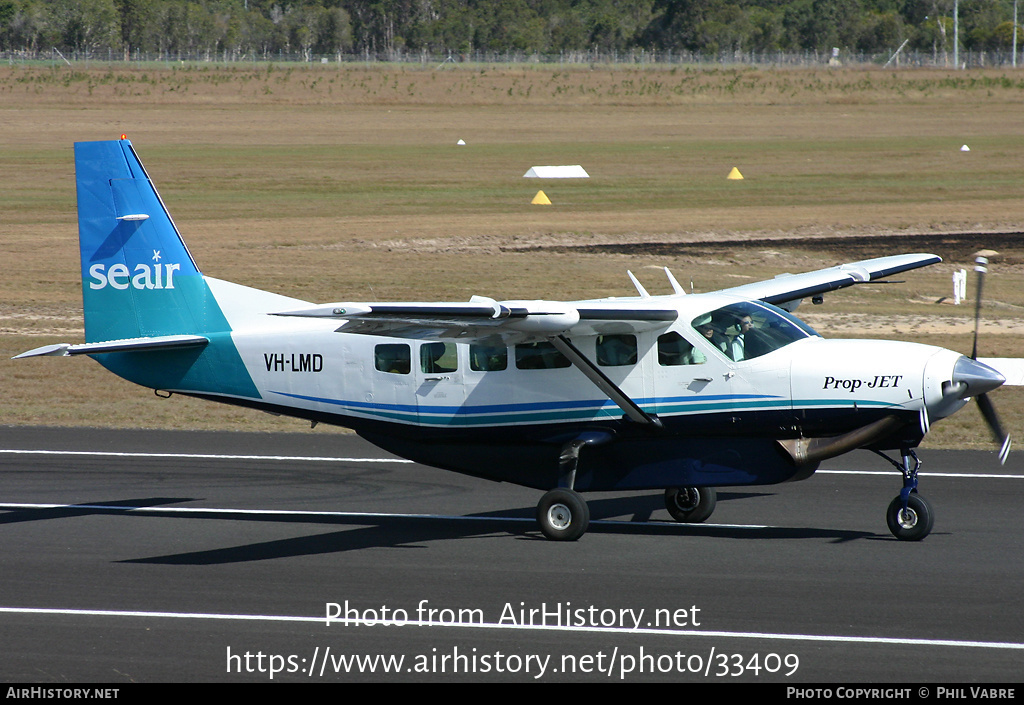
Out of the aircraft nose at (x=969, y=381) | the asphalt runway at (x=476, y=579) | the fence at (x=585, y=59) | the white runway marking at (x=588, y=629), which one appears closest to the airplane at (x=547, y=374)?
the aircraft nose at (x=969, y=381)

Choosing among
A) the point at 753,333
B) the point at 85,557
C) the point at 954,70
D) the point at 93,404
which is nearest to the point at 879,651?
the point at 753,333

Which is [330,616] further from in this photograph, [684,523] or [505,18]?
[505,18]

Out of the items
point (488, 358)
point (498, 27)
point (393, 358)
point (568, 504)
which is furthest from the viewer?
point (498, 27)

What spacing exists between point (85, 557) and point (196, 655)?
3.28 metres

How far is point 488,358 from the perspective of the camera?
12.4m

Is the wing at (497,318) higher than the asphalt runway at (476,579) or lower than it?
higher

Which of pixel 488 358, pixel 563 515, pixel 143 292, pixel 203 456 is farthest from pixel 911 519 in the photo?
pixel 203 456

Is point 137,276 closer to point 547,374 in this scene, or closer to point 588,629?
point 547,374

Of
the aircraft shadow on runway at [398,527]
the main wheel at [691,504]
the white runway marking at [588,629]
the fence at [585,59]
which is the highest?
the fence at [585,59]

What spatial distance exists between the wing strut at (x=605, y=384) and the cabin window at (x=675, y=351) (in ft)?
1.62

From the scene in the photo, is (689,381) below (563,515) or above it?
above

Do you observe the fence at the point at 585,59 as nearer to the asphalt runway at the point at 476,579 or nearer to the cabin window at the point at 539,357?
the asphalt runway at the point at 476,579

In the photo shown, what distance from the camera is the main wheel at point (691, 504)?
12.9m

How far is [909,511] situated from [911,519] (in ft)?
0.25
